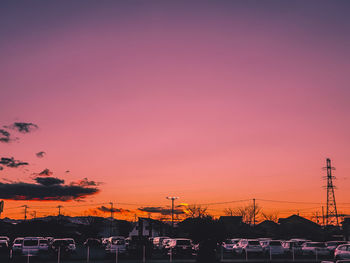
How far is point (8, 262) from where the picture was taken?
36.6 meters

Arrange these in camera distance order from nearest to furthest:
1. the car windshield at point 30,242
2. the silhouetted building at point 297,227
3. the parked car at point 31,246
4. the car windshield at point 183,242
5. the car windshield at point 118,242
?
1. the parked car at point 31,246
2. the car windshield at point 30,242
3. the car windshield at point 183,242
4. the car windshield at point 118,242
5. the silhouetted building at point 297,227

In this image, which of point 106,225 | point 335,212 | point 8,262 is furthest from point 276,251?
point 106,225

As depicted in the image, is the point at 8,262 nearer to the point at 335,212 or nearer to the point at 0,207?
the point at 0,207

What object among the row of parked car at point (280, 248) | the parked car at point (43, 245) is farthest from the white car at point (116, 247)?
the row of parked car at point (280, 248)

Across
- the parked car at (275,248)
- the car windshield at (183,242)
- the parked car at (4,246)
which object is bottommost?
the parked car at (4,246)

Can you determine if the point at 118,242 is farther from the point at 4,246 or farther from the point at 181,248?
the point at 4,246

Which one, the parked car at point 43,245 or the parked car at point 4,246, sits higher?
the parked car at point 43,245

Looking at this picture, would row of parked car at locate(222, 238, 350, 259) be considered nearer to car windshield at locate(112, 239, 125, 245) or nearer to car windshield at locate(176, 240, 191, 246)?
car windshield at locate(176, 240, 191, 246)

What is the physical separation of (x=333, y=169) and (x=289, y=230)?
39521 millimetres

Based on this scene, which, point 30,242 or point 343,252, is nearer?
point 343,252

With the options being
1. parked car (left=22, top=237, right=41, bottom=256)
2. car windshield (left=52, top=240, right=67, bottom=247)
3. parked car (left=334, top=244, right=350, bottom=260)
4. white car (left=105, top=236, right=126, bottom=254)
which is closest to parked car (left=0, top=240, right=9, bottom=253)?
car windshield (left=52, top=240, right=67, bottom=247)

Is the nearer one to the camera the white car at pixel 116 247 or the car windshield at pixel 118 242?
the white car at pixel 116 247

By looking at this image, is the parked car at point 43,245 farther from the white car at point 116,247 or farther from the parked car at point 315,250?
the parked car at point 315,250

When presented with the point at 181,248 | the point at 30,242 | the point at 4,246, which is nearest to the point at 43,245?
the point at 30,242
